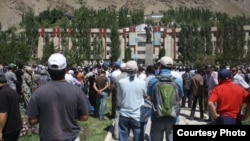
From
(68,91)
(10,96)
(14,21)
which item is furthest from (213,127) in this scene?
(14,21)

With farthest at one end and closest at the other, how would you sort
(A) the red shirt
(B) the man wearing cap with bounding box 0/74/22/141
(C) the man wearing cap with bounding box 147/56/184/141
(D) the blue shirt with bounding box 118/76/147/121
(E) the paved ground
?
(E) the paved ground
(D) the blue shirt with bounding box 118/76/147/121
(C) the man wearing cap with bounding box 147/56/184/141
(A) the red shirt
(B) the man wearing cap with bounding box 0/74/22/141

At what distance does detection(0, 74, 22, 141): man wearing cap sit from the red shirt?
289cm

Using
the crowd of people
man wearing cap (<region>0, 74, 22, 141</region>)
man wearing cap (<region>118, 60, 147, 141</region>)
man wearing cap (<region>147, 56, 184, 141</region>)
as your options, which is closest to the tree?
the crowd of people

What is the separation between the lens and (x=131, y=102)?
6883 mm

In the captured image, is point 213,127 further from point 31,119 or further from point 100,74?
point 100,74

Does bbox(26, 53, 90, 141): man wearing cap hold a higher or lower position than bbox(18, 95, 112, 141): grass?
higher

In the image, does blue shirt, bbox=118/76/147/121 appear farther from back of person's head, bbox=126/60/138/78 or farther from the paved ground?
the paved ground

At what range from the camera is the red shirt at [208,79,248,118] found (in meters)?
6.17

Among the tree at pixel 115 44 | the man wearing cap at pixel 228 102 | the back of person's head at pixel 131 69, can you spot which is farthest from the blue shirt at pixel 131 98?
the tree at pixel 115 44

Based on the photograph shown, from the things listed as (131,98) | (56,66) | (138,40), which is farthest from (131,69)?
(138,40)

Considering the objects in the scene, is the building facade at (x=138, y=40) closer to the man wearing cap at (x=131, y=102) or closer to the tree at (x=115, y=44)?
the tree at (x=115, y=44)

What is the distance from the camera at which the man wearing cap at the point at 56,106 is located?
14.8 ft

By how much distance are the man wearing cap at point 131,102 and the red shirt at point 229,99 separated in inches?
49.8

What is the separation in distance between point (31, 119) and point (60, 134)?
1.20 feet
